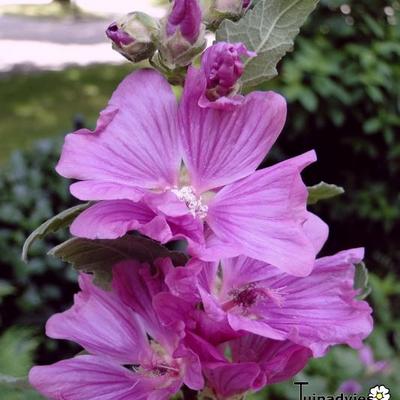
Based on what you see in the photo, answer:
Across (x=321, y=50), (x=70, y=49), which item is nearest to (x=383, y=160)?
(x=321, y=50)

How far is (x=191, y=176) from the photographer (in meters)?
0.78

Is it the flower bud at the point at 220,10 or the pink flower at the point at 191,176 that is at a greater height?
the flower bud at the point at 220,10

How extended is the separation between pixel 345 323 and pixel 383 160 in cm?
331

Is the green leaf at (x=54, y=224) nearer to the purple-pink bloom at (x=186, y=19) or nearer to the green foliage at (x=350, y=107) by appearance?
the purple-pink bloom at (x=186, y=19)

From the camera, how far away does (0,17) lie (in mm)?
14234

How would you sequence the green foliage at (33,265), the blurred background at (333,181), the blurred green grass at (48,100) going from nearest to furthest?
the blurred background at (333,181)
the green foliage at (33,265)
the blurred green grass at (48,100)

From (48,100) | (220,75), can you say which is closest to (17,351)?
(220,75)

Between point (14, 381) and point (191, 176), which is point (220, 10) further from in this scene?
point (14, 381)

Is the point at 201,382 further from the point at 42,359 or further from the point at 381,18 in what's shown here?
the point at 381,18

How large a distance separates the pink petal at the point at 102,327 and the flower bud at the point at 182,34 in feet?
0.80

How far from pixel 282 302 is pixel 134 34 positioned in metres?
0.29

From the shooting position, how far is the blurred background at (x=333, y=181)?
9.37ft

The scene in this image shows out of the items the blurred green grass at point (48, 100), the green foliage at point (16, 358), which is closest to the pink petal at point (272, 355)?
the green foliage at point (16, 358)

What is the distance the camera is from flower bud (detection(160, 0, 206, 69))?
73 cm
